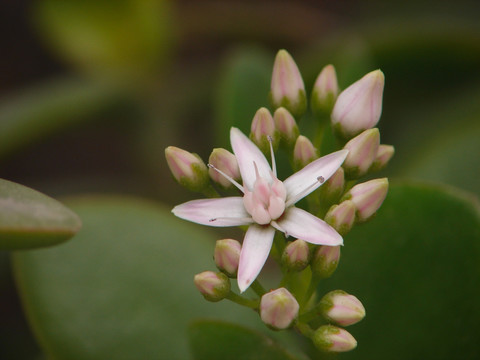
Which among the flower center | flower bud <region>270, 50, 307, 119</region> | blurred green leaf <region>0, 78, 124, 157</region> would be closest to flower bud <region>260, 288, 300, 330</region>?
the flower center

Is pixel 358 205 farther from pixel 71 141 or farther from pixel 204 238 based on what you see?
pixel 71 141

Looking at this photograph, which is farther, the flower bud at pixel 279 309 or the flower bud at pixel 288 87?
the flower bud at pixel 288 87

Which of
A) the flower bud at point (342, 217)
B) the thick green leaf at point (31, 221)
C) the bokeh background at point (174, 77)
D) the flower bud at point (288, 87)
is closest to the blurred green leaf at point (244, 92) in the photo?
the bokeh background at point (174, 77)

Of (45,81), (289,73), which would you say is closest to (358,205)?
(289,73)

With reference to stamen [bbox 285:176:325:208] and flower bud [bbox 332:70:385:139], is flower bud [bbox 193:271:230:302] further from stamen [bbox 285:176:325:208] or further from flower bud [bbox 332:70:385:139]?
flower bud [bbox 332:70:385:139]

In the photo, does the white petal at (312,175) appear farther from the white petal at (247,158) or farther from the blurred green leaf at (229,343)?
the blurred green leaf at (229,343)
